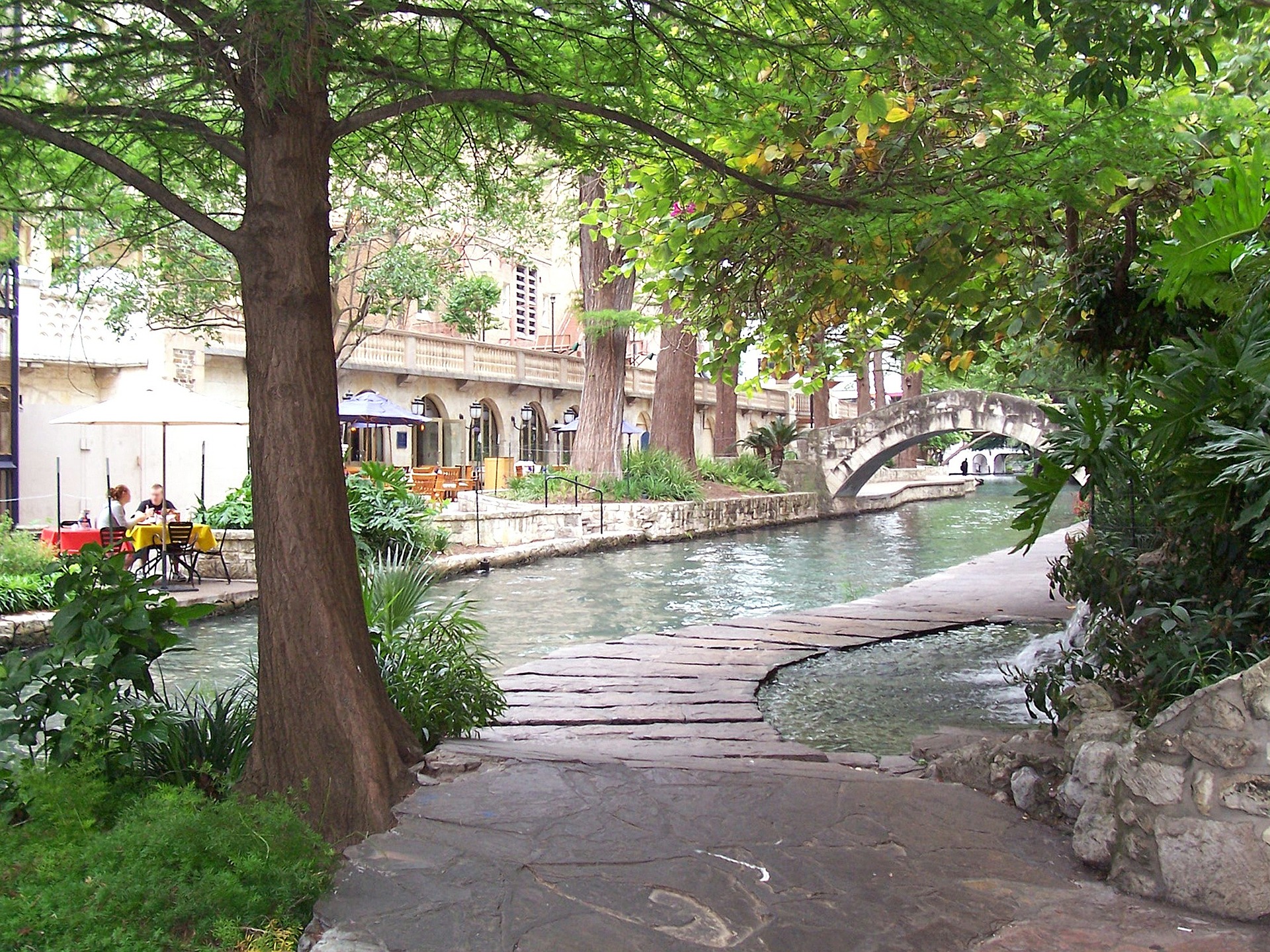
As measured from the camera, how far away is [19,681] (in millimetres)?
4219

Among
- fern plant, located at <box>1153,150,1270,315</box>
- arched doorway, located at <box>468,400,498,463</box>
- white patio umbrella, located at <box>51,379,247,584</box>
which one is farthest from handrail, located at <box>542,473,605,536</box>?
fern plant, located at <box>1153,150,1270,315</box>

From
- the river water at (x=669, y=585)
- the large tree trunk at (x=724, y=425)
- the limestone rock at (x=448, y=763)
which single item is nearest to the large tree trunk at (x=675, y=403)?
the river water at (x=669, y=585)

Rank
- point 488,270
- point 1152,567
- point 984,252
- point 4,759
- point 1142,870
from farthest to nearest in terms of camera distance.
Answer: point 488,270 < point 984,252 < point 1152,567 < point 4,759 < point 1142,870

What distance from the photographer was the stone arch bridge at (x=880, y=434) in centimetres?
3061

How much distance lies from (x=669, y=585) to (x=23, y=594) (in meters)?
8.65

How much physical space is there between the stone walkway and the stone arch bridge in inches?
1043

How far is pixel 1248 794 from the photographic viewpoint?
3.32 meters

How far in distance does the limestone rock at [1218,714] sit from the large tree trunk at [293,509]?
289 cm

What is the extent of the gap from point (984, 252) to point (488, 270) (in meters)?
32.5

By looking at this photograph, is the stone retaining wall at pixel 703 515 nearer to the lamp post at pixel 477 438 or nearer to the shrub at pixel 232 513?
the lamp post at pixel 477 438

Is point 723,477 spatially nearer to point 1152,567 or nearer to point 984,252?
point 984,252

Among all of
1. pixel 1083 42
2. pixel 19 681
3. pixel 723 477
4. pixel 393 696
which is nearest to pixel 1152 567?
pixel 1083 42

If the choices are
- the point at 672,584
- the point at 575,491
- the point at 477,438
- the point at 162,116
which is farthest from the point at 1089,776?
the point at 477,438

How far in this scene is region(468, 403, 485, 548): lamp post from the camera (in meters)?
18.8
